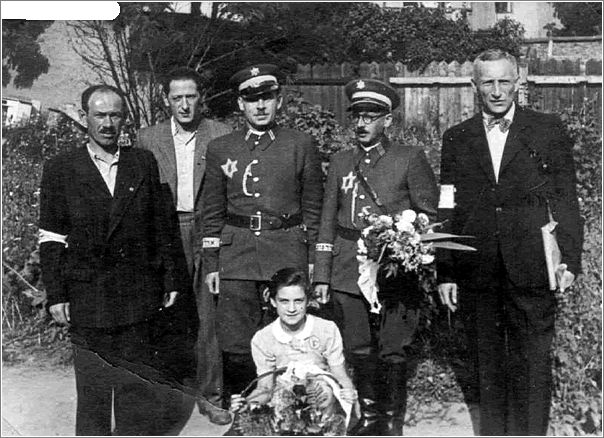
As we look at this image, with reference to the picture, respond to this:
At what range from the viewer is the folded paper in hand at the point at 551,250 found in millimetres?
3625

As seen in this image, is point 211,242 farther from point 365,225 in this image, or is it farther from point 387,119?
point 387,119

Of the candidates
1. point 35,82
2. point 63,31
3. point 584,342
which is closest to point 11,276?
point 35,82

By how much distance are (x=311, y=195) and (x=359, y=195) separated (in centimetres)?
27

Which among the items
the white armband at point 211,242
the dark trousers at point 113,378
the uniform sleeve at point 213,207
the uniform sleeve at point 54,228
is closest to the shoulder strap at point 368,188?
the uniform sleeve at point 213,207

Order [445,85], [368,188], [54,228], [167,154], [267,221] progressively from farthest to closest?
1. [445,85]
2. [167,154]
3. [267,221]
4. [368,188]
5. [54,228]

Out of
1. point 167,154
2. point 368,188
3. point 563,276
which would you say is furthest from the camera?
point 167,154

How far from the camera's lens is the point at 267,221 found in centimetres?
393

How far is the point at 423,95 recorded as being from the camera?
4254mm

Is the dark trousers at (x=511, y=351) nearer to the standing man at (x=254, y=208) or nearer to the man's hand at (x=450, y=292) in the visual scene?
the man's hand at (x=450, y=292)

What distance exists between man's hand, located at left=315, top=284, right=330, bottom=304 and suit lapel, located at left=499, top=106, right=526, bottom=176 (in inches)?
42.2

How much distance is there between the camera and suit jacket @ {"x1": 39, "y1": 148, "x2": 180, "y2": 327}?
369 cm

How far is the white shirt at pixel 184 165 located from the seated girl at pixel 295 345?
0.68 metres

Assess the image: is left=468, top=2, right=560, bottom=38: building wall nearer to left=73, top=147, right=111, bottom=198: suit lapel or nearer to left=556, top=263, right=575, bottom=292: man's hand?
left=556, top=263, right=575, bottom=292: man's hand

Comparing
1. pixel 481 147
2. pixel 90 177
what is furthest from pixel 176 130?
pixel 481 147
